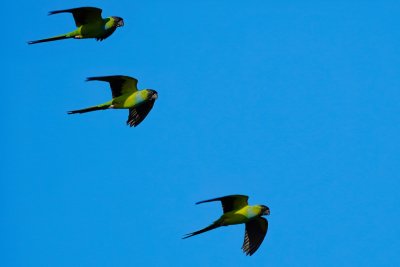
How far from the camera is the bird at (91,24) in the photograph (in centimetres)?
3009

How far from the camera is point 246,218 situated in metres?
28.6

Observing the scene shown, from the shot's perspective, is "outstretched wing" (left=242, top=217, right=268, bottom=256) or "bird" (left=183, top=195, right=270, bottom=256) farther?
"outstretched wing" (left=242, top=217, right=268, bottom=256)

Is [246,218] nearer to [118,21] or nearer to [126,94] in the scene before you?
[126,94]

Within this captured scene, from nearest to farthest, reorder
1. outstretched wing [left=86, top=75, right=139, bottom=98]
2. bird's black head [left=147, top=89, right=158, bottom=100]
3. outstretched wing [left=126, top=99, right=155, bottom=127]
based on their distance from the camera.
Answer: outstretched wing [left=86, top=75, right=139, bottom=98] → bird's black head [left=147, top=89, right=158, bottom=100] → outstretched wing [left=126, top=99, right=155, bottom=127]

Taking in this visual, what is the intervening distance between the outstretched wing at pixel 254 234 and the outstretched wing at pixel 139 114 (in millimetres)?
4685

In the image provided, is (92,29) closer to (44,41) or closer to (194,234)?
(44,41)

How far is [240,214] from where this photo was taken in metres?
28.4

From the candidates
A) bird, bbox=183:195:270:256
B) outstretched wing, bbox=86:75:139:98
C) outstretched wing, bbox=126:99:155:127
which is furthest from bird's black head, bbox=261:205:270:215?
outstretched wing, bbox=86:75:139:98

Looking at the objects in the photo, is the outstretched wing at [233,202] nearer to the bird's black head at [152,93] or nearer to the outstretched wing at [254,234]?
the outstretched wing at [254,234]

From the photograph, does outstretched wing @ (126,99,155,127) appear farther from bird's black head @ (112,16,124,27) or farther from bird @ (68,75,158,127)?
bird's black head @ (112,16,124,27)

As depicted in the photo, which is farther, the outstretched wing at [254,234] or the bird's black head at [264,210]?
the outstretched wing at [254,234]

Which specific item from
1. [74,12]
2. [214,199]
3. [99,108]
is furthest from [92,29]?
[214,199]

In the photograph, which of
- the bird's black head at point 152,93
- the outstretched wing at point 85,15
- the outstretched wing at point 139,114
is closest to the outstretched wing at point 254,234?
the outstretched wing at point 139,114

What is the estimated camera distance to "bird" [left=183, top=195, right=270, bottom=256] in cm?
2825
